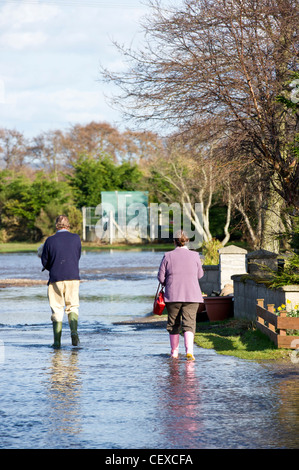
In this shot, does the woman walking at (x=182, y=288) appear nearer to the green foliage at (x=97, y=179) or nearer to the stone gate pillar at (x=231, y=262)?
the stone gate pillar at (x=231, y=262)

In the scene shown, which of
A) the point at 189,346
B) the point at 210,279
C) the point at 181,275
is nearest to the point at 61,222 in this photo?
the point at 181,275

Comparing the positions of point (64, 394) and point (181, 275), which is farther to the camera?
point (181, 275)

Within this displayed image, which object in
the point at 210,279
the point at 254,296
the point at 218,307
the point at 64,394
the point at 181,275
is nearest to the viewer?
the point at 64,394

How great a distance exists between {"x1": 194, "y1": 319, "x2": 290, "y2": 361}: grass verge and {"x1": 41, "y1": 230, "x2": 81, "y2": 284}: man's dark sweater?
2467mm

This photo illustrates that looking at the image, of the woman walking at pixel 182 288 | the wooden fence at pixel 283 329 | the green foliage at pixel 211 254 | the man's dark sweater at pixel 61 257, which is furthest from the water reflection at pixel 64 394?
the green foliage at pixel 211 254

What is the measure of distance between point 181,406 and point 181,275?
3224mm

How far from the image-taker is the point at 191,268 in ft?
34.4

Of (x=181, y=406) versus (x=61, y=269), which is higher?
(x=61, y=269)

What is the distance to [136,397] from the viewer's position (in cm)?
793

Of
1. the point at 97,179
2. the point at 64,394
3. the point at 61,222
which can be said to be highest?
the point at 97,179

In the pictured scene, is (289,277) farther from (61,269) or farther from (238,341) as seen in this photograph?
(61,269)

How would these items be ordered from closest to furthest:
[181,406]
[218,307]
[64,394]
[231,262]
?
[181,406] < [64,394] < [218,307] < [231,262]

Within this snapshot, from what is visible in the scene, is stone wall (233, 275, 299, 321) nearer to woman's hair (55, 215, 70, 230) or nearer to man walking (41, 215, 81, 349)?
man walking (41, 215, 81, 349)

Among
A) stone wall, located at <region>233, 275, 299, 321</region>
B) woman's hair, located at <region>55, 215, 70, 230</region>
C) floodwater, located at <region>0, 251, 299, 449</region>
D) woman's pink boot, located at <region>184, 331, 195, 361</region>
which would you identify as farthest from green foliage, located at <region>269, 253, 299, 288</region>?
woman's hair, located at <region>55, 215, 70, 230</region>
